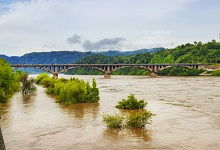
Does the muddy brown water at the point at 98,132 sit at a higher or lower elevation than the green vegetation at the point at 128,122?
lower

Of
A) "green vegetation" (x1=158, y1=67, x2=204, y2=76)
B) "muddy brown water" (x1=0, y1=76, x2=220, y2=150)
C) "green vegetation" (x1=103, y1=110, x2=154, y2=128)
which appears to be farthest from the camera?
"green vegetation" (x1=158, y1=67, x2=204, y2=76)

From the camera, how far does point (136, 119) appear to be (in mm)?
26172

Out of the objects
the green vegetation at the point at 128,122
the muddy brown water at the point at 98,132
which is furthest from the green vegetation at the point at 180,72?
the green vegetation at the point at 128,122

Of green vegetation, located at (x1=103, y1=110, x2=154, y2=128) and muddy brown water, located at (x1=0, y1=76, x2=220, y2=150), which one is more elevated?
green vegetation, located at (x1=103, y1=110, x2=154, y2=128)

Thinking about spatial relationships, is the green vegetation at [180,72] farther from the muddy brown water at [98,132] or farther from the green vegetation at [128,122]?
the green vegetation at [128,122]

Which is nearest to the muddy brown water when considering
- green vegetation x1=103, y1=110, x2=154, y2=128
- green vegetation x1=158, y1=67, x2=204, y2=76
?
green vegetation x1=103, y1=110, x2=154, y2=128

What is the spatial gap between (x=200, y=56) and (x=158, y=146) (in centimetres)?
17505

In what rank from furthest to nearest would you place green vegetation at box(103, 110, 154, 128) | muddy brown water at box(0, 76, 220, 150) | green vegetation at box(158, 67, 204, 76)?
green vegetation at box(158, 67, 204, 76) → green vegetation at box(103, 110, 154, 128) → muddy brown water at box(0, 76, 220, 150)

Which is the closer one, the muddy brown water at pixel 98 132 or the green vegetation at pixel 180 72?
the muddy brown water at pixel 98 132

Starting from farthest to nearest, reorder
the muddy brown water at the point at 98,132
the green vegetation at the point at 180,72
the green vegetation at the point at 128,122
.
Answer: the green vegetation at the point at 180,72 → the green vegetation at the point at 128,122 → the muddy brown water at the point at 98,132

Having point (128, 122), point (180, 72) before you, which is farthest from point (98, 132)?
point (180, 72)

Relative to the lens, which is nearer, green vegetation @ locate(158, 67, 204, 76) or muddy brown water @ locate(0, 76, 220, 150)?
muddy brown water @ locate(0, 76, 220, 150)

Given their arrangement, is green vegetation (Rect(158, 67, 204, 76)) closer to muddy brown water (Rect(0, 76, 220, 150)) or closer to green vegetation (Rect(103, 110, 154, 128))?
muddy brown water (Rect(0, 76, 220, 150))

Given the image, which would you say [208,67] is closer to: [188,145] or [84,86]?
[84,86]
